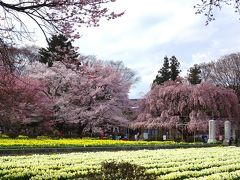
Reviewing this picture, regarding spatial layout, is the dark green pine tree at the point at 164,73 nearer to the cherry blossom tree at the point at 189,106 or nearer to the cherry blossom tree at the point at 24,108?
the cherry blossom tree at the point at 189,106

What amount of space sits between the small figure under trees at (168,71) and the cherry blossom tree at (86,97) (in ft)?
52.4

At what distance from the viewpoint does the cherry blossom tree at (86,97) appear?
4388 cm

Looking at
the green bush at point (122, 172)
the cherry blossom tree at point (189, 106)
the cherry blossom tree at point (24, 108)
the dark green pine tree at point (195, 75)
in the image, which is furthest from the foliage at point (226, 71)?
the green bush at point (122, 172)

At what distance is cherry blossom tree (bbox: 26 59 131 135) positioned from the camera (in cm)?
4388

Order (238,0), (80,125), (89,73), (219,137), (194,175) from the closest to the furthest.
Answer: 1. (238,0)
2. (89,73)
3. (194,175)
4. (219,137)
5. (80,125)

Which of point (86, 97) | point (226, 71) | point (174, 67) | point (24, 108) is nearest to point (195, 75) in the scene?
point (174, 67)

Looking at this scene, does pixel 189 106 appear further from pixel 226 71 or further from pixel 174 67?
pixel 174 67

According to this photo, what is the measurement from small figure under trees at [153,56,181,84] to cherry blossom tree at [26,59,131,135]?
629 inches

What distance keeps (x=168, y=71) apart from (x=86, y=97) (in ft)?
70.5

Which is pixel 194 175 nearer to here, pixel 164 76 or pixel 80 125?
pixel 80 125

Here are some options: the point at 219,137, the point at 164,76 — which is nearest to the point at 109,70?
the point at 219,137

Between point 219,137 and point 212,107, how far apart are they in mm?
3379

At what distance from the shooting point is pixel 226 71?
5275 cm

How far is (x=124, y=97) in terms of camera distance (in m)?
46.5
